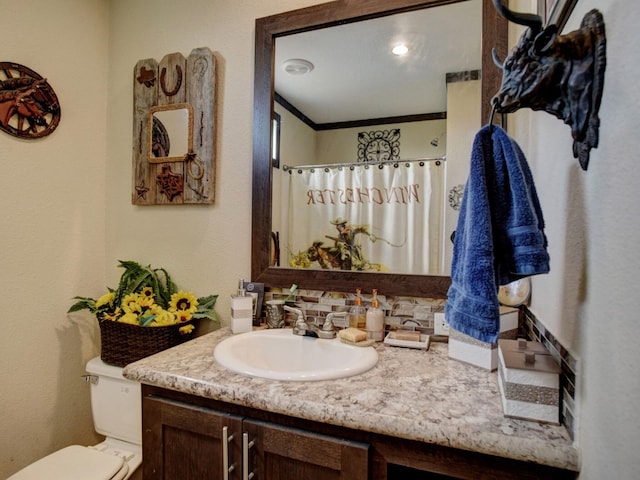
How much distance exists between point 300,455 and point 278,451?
0.06m

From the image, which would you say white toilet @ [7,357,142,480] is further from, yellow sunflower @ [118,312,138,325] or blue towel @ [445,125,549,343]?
blue towel @ [445,125,549,343]

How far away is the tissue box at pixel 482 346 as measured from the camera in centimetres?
97

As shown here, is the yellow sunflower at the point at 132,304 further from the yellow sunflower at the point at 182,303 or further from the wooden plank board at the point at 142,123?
the wooden plank board at the point at 142,123

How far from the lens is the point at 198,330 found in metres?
1.57

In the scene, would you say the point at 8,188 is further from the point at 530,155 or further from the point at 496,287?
the point at 530,155

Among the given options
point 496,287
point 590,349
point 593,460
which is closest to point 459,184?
point 496,287

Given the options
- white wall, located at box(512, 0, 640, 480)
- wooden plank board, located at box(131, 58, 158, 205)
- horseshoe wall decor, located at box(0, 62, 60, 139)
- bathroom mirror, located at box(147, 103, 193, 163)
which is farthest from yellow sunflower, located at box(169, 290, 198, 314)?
white wall, located at box(512, 0, 640, 480)

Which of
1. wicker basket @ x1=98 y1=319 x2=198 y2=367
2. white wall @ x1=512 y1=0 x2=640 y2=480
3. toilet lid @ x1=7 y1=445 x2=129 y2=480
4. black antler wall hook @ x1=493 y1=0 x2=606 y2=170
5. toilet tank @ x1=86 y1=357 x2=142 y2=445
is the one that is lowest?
toilet lid @ x1=7 y1=445 x2=129 y2=480

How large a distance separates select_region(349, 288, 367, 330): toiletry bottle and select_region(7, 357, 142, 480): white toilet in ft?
2.98

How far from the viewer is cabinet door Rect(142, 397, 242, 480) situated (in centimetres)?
87

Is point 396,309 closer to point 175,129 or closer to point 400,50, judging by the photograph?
point 400,50

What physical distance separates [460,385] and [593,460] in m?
0.34

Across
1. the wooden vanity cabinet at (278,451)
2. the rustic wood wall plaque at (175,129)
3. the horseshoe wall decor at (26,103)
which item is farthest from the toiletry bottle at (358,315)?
the horseshoe wall decor at (26,103)

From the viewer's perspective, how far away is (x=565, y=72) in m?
0.56
